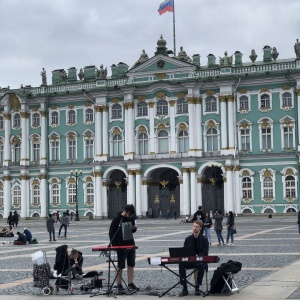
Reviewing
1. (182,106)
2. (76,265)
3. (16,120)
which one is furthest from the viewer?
(16,120)

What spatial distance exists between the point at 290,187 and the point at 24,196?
102 ft

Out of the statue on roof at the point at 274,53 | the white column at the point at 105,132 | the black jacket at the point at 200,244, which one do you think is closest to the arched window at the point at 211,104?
the statue on roof at the point at 274,53

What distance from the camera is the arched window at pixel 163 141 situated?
71625mm

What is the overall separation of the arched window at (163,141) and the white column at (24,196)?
678 inches

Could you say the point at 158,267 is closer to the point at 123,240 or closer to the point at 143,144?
the point at 123,240

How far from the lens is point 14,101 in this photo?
260 ft

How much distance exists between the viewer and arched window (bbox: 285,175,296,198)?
66.4 m

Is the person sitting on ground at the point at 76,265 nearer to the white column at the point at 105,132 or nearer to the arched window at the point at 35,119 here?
the white column at the point at 105,132

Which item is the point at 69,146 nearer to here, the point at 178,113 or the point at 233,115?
the point at 178,113

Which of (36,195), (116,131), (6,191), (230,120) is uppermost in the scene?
(230,120)

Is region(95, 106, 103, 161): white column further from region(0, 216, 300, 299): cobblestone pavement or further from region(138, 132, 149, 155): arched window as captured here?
region(0, 216, 300, 299): cobblestone pavement

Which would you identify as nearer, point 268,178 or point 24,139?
point 268,178

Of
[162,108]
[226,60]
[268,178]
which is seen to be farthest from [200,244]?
[162,108]

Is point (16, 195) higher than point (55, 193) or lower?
lower
